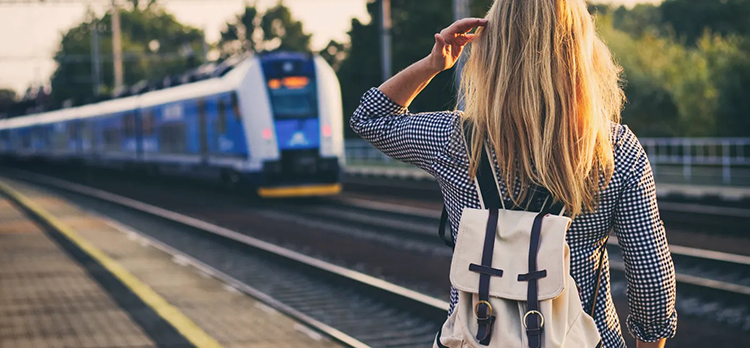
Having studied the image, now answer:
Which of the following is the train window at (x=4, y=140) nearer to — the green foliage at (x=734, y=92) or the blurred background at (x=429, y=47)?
the blurred background at (x=429, y=47)

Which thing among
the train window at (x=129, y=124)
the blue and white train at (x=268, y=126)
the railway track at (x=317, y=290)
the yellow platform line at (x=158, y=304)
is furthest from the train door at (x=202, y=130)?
the yellow platform line at (x=158, y=304)

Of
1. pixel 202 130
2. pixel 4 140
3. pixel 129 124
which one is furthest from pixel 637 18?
pixel 202 130

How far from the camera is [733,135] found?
23547 mm

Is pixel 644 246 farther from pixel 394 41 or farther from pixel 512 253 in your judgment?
pixel 394 41

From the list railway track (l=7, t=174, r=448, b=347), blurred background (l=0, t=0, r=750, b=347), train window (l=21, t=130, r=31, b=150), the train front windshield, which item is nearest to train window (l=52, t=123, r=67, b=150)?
blurred background (l=0, t=0, r=750, b=347)

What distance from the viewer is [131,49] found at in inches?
4043

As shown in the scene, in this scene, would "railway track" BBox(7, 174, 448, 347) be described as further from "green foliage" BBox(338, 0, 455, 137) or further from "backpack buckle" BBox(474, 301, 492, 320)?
"green foliage" BBox(338, 0, 455, 137)

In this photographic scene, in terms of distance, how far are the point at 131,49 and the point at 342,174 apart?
8761 cm

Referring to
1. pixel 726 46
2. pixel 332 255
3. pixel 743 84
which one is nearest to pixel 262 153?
pixel 332 255

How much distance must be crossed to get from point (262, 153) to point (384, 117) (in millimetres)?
16605

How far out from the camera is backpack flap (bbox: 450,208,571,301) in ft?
6.13

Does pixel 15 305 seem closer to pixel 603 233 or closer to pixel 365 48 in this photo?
pixel 603 233

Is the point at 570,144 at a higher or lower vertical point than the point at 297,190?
higher

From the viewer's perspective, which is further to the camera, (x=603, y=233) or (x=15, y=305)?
(x=15, y=305)
